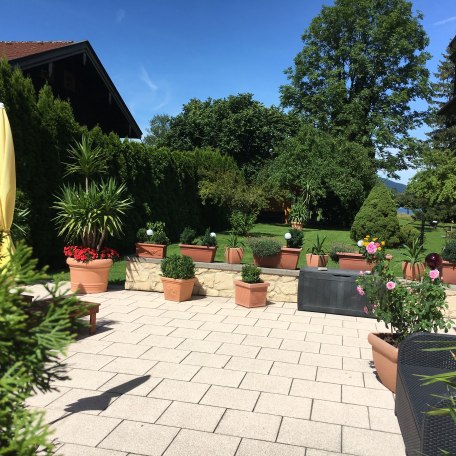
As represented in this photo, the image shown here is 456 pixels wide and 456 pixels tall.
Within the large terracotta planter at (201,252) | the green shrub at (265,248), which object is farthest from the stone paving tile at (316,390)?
the large terracotta planter at (201,252)

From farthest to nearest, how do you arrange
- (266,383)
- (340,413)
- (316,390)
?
(266,383), (316,390), (340,413)

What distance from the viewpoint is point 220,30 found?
18250 millimetres

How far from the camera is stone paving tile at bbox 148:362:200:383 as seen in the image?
407 cm

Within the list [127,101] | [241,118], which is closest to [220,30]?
[127,101]

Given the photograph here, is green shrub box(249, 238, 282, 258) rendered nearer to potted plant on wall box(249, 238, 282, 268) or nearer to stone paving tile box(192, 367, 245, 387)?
potted plant on wall box(249, 238, 282, 268)

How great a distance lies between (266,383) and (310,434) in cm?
95

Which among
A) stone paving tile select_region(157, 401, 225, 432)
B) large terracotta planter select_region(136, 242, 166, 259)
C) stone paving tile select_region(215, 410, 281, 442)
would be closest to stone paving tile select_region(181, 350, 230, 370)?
stone paving tile select_region(157, 401, 225, 432)

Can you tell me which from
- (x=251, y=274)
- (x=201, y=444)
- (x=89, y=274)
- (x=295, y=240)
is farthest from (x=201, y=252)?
(x=201, y=444)

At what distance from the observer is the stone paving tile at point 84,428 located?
9.43 ft

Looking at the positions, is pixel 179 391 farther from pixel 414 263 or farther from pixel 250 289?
pixel 414 263

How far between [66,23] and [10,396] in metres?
17.6

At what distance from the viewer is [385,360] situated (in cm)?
391

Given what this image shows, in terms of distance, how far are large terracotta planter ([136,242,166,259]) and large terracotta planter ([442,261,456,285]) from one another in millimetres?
5040

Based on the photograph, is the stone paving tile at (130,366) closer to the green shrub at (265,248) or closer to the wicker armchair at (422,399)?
the wicker armchair at (422,399)
